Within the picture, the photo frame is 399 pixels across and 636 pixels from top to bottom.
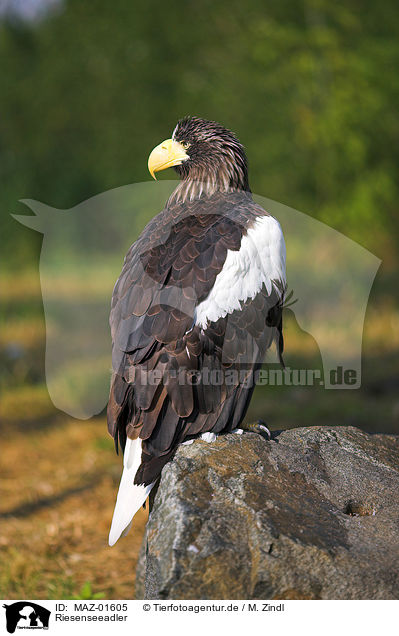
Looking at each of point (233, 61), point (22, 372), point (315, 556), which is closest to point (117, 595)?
point (315, 556)

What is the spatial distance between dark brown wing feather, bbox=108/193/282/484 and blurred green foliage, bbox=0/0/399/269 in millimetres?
5998

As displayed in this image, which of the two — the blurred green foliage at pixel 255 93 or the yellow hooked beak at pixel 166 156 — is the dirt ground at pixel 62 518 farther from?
the blurred green foliage at pixel 255 93

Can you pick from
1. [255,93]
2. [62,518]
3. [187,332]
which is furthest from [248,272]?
[255,93]

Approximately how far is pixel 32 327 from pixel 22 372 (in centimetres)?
198

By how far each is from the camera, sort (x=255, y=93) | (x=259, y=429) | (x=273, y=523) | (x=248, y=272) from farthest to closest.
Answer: (x=255, y=93)
(x=259, y=429)
(x=248, y=272)
(x=273, y=523)

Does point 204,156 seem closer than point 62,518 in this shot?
Yes

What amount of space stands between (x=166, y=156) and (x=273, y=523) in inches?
78.3

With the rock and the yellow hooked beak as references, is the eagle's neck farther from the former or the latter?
the rock

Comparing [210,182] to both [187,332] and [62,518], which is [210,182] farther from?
[62,518]

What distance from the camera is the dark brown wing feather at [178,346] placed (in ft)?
8.89

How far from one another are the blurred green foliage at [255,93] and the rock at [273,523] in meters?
6.51

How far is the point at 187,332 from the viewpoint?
274 centimetres
